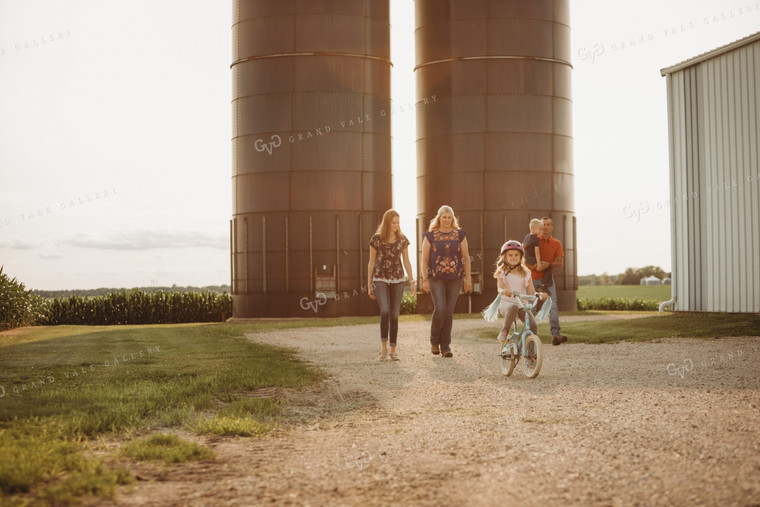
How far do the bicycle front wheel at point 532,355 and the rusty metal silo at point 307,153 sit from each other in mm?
17191

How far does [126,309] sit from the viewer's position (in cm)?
2680

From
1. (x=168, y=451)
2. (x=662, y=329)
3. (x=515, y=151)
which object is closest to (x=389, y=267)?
(x=168, y=451)

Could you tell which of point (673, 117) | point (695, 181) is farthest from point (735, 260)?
point (673, 117)

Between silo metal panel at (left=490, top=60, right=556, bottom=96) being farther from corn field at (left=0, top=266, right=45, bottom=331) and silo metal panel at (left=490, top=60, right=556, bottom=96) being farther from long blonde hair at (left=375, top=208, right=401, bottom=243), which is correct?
long blonde hair at (left=375, top=208, right=401, bottom=243)

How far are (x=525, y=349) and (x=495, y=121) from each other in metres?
18.5

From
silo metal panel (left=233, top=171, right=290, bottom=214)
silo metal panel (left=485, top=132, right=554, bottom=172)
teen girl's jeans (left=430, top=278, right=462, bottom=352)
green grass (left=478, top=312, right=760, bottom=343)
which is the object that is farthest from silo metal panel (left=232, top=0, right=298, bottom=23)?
teen girl's jeans (left=430, top=278, right=462, bottom=352)

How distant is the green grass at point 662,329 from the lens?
13719mm

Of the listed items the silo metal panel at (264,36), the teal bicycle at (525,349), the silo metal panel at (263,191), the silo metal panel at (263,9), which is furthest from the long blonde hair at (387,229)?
the silo metal panel at (263,9)

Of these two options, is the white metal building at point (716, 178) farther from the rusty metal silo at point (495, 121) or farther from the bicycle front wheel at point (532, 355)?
the bicycle front wheel at point (532, 355)

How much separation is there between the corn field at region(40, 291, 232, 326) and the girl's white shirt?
65.3 feet

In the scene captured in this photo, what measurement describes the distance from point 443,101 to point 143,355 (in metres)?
17.5

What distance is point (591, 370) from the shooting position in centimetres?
928

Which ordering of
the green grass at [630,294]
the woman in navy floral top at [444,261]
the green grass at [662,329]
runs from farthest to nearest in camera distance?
the green grass at [630,294] < the green grass at [662,329] < the woman in navy floral top at [444,261]

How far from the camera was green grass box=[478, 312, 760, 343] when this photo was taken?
13719 mm
